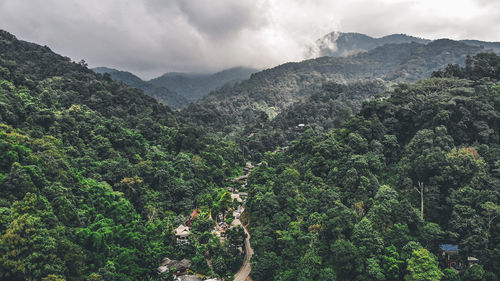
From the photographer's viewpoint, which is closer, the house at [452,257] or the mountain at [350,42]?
the house at [452,257]

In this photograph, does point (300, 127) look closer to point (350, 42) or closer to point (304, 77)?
point (304, 77)

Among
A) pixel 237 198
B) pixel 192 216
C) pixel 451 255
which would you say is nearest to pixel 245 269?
pixel 192 216

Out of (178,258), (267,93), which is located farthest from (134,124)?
(267,93)

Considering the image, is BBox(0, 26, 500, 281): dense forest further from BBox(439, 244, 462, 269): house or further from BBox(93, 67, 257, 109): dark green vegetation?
BBox(93, 67, 257, 109): dark green vegetation

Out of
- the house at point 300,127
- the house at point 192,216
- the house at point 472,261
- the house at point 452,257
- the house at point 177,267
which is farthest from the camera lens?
the house at point 300,127

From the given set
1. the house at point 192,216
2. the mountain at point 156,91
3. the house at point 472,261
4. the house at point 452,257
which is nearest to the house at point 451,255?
the house at point 452,257

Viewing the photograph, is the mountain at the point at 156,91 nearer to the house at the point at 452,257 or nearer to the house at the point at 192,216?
the house at the point at 192,216

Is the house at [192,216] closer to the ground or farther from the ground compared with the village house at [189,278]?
farther from the ground
